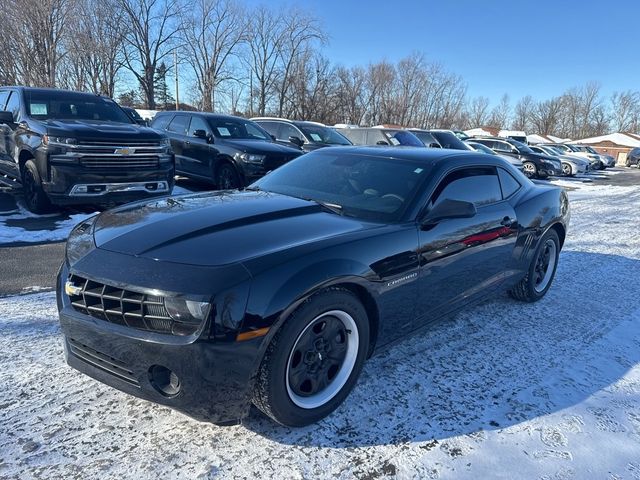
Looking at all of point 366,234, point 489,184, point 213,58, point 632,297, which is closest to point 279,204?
point 366,234

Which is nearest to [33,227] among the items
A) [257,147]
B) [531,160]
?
[257,147]

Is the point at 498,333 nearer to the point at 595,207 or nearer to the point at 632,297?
the point at 632,297

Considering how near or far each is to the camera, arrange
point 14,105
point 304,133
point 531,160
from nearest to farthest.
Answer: point 14,105
point 304,133
point 531,160

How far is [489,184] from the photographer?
3.83 metres

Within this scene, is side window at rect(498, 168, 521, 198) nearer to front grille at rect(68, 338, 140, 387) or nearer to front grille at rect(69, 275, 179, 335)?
front grille at rect(69, 275, 179, 335)

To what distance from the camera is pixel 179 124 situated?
32.6 ft

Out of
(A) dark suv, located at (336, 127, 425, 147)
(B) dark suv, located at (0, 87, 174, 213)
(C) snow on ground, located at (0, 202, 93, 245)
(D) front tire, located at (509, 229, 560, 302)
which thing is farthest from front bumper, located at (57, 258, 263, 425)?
(A) dark suv, located at (336, 127, 425, 147)

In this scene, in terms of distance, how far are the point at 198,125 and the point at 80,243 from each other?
7.46 m

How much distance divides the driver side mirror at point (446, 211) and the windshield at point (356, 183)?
17 centimetres

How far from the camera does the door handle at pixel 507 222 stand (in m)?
3.69

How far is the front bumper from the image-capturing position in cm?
196

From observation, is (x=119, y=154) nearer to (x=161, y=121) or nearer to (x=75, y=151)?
(x=75, y=151)

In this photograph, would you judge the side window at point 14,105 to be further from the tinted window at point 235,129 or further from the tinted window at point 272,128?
the tinted window at point 272,128

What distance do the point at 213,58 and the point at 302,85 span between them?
10.8 meters
